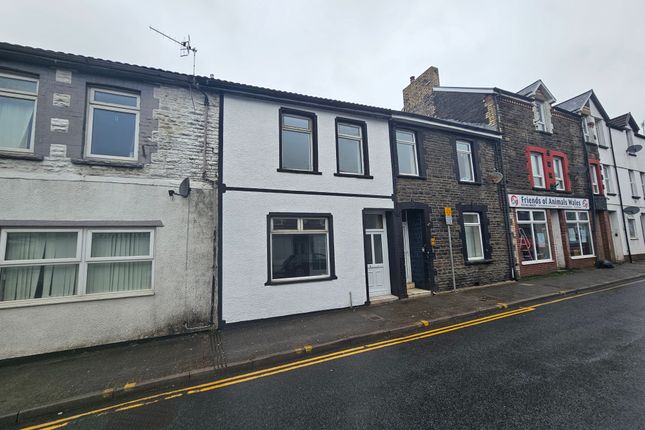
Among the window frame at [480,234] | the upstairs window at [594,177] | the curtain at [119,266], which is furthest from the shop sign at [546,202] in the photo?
the curtain at [119,266]

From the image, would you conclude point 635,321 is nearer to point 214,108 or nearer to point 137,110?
point 214,108

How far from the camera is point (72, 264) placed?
607cm

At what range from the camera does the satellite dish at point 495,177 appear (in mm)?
12070

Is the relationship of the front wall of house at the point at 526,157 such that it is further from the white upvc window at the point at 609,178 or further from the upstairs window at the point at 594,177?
the white upvc window at the point at 609,178

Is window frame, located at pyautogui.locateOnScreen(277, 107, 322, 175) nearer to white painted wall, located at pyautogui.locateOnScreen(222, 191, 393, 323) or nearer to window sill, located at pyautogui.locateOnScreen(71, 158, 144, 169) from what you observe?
white painted wall, located at pyautogui.locateOnScreen(222, 191, 393, 323)

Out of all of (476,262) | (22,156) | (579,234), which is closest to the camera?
(22,156)

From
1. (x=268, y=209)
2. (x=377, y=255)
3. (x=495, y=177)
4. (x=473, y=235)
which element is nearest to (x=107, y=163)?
(x=268, y=209)

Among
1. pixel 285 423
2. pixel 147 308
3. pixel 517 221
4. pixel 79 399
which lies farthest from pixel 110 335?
pixel 517 221

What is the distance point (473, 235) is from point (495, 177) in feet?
9.33

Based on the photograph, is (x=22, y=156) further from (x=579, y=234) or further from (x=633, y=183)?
(x=633, y=183)

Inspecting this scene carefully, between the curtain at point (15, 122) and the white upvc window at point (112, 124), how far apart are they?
1.11 metres

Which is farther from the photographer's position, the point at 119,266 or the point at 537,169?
the point at 537,169

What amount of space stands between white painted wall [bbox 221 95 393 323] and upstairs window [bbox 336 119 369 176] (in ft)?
1.01

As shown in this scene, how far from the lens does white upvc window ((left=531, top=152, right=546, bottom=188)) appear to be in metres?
14.0
